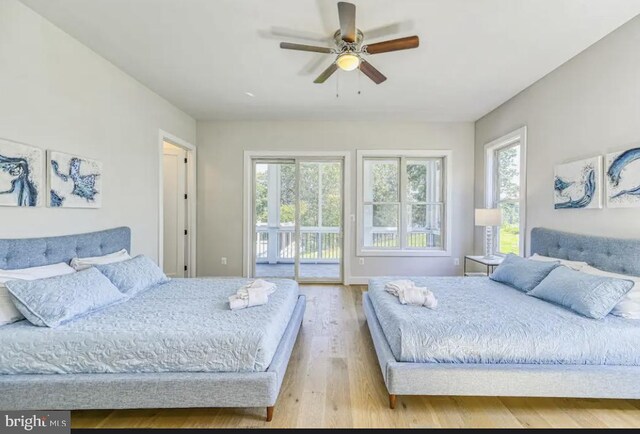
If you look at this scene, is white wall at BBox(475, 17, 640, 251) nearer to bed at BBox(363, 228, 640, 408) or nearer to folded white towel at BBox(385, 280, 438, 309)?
bed at BBox(363, 228, 640, 408)

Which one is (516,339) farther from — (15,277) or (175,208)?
(175,208)

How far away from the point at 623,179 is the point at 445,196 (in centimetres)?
256

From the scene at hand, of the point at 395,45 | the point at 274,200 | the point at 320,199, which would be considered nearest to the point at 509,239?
the point at 320,199

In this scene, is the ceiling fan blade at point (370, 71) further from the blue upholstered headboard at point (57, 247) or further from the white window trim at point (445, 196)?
the blue upholstered headboard at point (57, 247)

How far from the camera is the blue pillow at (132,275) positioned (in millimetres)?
2439

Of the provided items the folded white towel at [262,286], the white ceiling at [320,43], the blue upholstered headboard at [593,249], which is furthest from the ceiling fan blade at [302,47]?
the blue upholstered headboard at [593,249]

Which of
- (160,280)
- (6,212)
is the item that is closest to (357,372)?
(160,280)

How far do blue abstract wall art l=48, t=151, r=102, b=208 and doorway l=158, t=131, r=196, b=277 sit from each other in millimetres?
1872

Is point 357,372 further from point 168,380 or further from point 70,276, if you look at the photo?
point 70,276

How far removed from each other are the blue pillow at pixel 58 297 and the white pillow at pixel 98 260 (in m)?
0.35

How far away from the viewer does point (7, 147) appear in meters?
2.02

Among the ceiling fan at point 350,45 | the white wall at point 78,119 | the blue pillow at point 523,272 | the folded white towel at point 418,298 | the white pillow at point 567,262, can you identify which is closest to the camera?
the ceiling fan at point 350,45

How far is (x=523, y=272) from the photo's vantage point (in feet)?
8.89

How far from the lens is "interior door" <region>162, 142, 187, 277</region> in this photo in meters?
4.71
